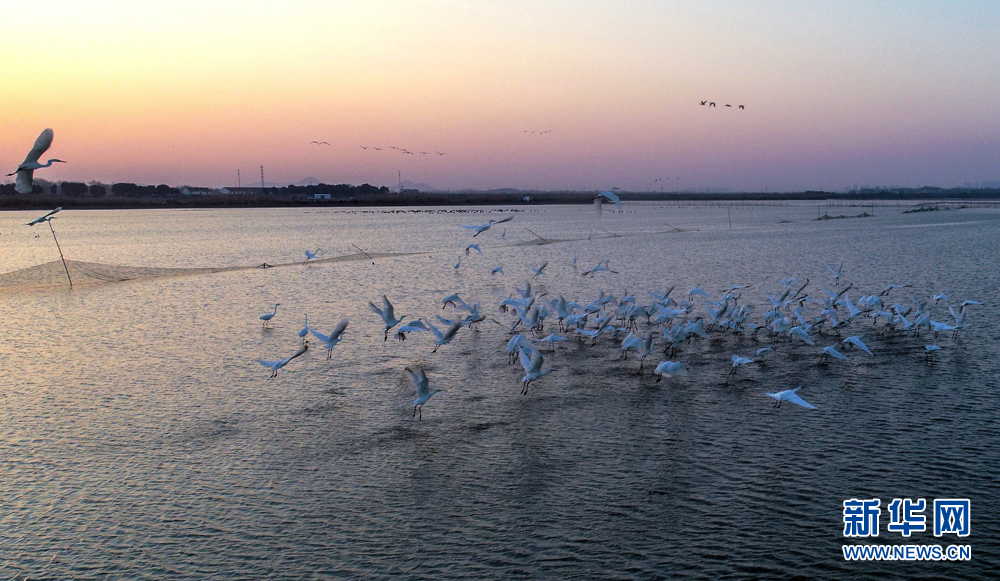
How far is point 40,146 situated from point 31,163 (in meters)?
0.23

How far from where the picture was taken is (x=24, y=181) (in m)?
7.55

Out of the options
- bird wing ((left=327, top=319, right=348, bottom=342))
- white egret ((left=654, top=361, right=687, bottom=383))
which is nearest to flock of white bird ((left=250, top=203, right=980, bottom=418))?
bird wing ((left=327, top=319, right=348, bottom=342))

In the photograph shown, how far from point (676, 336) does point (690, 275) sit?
12513 mm

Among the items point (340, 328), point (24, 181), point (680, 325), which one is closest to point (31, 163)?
point (24, 181)

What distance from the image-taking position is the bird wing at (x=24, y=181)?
7458 mm

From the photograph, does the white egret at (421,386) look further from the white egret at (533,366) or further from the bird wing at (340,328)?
the bird wing at (340,328)

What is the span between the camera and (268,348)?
13.2 m

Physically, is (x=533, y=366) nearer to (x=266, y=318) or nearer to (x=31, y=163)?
(x=31, y=163)

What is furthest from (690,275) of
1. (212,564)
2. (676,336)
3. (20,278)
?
(20,278)

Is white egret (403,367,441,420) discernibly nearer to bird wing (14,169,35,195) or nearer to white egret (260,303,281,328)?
bird wing (14,169,35,195)

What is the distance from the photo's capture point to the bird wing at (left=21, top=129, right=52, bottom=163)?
25.1 feet

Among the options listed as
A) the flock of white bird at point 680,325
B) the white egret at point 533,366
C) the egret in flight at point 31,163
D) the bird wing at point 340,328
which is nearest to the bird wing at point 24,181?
the egret in flight at point 31,163

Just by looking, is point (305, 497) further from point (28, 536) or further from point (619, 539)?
point (619, 539)

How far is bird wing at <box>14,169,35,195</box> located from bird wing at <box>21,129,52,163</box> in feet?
0.45
